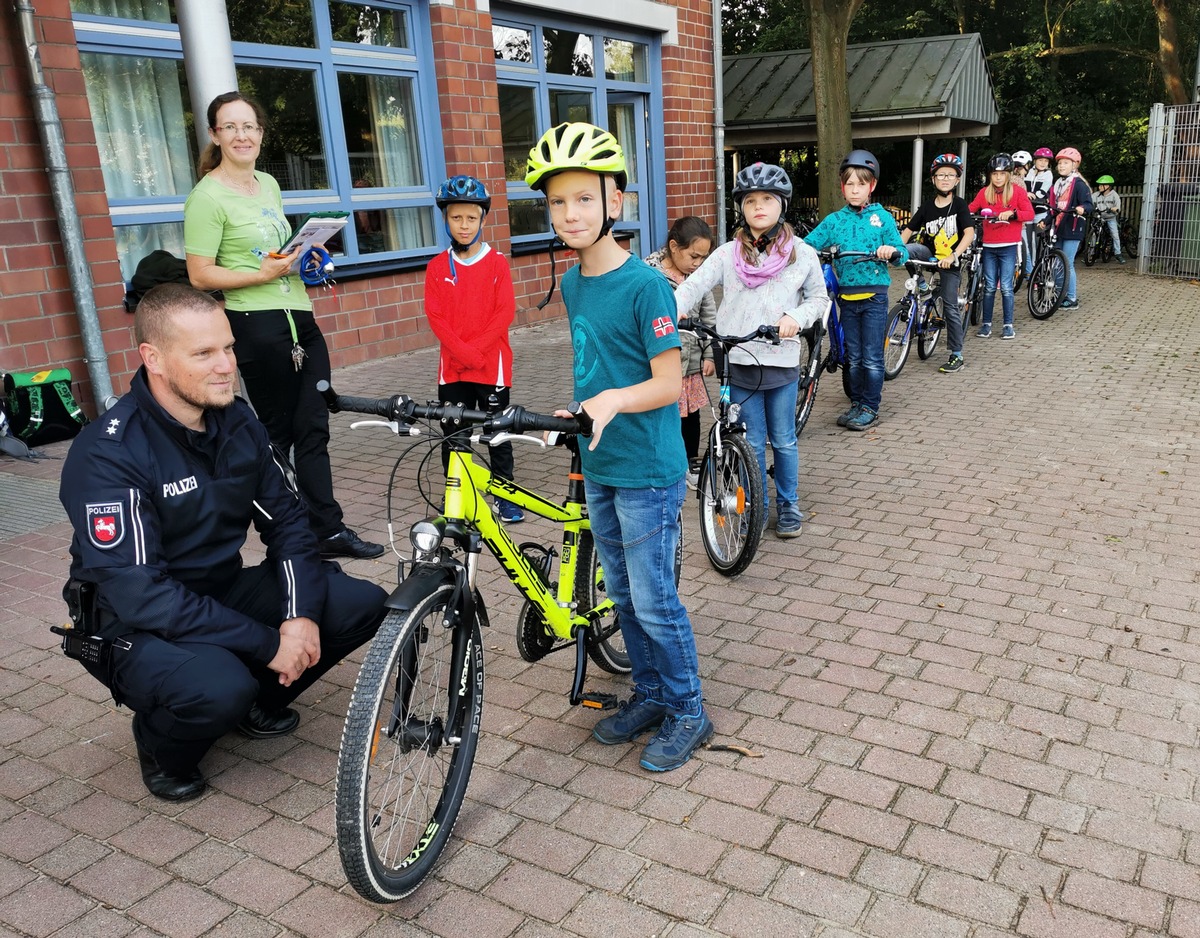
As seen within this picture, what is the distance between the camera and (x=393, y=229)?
1077cm

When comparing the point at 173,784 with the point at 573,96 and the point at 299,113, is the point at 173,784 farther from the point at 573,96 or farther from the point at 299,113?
the point at 573,96

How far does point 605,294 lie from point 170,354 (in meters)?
1.34

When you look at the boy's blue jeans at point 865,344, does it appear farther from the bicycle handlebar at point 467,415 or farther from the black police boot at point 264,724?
the black police boot at point 264,724

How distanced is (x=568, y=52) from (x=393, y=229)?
4087 mm

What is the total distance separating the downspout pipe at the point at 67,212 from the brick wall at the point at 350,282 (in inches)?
4.5

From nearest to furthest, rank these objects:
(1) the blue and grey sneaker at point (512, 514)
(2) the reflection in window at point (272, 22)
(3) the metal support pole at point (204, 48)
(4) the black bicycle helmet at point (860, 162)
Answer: (1) the blue and grey sneaker at point (512, 514), (3) the metal support pole at point (204, 48), (4) the black bicycle helmet at point (860, 162), (2) the reflection in window at point (272, 22)

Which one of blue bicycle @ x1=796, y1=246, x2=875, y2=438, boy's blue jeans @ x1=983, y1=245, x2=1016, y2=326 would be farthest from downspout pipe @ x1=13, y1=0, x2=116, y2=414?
boy's blue jeans @ x1=983, y1=245, x2=1016, y2=326

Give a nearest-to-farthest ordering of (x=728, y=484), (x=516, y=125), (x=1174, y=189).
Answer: (x=728, y=484)
(x=516, y=125)
(x=1174, y=189)

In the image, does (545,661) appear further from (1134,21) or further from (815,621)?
(1134,21)

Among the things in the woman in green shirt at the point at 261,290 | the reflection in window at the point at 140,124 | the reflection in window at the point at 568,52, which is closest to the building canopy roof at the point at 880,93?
the reflection in window at the point at 568,52

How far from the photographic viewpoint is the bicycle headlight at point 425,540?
2.71 meters

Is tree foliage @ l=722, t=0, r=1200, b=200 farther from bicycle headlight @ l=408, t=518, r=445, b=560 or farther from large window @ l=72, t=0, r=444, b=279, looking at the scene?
bicycle headlight @ l=408, t=518, r=445, b=560

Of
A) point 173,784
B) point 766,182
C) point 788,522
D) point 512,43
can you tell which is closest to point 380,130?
point 512,43

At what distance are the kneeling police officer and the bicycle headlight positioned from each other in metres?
0.71
